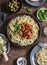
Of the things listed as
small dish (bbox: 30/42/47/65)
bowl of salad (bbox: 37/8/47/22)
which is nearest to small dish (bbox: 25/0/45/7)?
bowl of salad (bbox: 37/8/47/22)

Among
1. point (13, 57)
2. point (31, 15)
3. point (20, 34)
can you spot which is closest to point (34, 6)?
point (31, 15)

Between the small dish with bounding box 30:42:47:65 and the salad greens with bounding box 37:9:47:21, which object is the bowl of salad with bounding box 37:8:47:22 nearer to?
the salad greens with bounding box 37:9:47:21

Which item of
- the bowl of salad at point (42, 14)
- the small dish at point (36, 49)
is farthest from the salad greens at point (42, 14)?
the small dish at point (36, 49)

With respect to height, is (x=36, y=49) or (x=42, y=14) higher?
(x=42, y=14)

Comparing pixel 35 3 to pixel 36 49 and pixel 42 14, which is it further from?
pixel 36 49

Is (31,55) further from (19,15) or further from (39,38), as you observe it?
(19,15)

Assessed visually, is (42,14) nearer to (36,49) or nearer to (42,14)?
(42,14)

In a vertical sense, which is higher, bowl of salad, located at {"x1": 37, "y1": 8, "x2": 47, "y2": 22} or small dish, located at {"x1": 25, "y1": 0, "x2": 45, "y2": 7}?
small dish, located at {"x1": 25, "y1": 0, "x2": 45, "y2": 7}

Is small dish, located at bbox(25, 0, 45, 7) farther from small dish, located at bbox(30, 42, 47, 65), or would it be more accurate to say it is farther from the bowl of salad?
small dish, located at bbox(30, 42, 47, 65)

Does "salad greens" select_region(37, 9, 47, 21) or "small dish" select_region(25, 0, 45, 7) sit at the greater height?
"small dish" select_region(25, 0, 45, 7)

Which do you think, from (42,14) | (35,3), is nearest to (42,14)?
(42,14)

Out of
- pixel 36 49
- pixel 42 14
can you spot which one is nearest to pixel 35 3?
pixel 42 14

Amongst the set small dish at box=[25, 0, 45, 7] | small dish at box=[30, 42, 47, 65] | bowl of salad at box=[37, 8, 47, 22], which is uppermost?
small dish at box=[25, 0, 45, 7]

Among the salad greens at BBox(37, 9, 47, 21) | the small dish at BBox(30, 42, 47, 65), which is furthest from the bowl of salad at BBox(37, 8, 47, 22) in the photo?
the small dish at BBox(30, 42, 47, 65)
